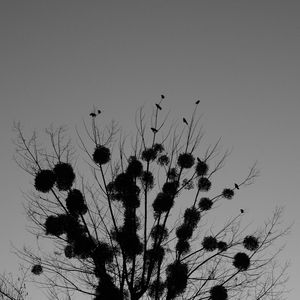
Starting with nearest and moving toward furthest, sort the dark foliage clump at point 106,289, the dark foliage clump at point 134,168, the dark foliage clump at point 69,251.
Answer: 1. the dark foliage clump at point 106,289
2. the dark foliage clump at point 69,251
3. the dark foliage clump at point 134,168

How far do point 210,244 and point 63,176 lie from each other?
364 centimetres

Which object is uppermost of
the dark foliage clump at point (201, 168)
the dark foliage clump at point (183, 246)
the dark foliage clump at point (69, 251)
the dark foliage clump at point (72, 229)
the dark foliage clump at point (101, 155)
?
the dark foliage clump at point (101, 155)

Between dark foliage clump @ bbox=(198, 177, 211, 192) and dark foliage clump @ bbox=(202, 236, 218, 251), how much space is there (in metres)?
1.12

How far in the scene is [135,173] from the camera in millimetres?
8633

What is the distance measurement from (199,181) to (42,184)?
350 cm

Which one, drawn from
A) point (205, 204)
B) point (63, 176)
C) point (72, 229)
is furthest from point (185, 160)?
point (72, 229)

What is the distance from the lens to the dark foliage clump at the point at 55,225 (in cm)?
795

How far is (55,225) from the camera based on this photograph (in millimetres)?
7953

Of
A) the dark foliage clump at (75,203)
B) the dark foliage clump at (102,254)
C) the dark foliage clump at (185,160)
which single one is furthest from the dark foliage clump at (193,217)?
the dark foliage clump at (75,203)

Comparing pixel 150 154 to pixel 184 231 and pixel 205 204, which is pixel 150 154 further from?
pixel 184 231

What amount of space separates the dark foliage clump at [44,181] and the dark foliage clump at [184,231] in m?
3.02

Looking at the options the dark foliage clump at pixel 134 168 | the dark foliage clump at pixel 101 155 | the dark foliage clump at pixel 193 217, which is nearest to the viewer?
the dark foliage clump at pixel 101 155

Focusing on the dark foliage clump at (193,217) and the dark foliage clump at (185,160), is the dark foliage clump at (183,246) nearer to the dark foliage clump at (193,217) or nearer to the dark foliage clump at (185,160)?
the dark foliage clump at (193,217)

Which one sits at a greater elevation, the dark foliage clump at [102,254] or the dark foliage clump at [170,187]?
the dark foliage clump at [170,187]
